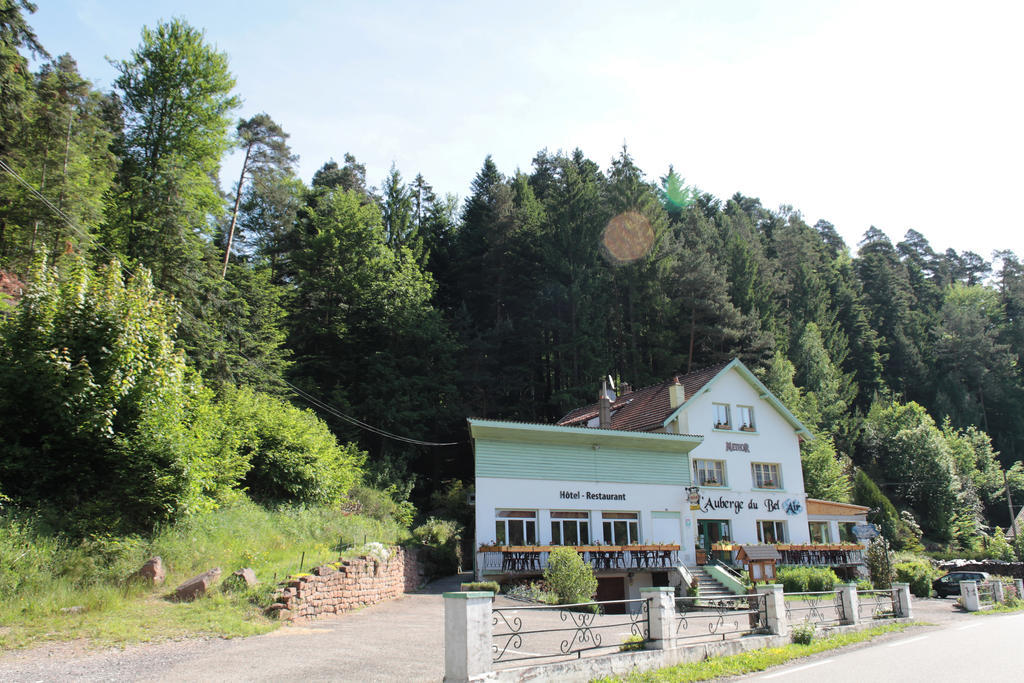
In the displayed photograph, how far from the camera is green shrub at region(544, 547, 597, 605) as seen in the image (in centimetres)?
1867

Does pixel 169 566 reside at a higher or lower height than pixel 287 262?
lower

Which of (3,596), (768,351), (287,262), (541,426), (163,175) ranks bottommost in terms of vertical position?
(3,596)

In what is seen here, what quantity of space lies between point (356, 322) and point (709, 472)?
69.3ft

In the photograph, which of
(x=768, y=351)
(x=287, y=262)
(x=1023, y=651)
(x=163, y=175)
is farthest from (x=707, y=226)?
(x=1023, y=651)

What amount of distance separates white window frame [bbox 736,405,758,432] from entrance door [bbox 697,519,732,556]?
4359 millimetres

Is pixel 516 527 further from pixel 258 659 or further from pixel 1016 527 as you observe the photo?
pixel 1016 527

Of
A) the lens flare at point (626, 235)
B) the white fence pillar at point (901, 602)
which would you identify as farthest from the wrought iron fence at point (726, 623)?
the lens flare at point (626, 235)

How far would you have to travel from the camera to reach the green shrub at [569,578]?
1867 centimetres

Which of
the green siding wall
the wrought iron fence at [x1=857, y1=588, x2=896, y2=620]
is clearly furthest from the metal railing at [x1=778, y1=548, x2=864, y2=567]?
the wrought iron fence at [x1=857, y1=588, x2=896, y2=620]

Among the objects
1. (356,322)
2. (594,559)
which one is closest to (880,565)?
(594,559)

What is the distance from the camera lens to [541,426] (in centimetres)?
2302

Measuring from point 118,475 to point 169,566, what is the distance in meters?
2.48

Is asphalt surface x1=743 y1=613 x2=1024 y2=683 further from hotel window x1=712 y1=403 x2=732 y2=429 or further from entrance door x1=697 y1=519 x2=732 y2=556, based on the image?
hotel window x1=712 y1=403 x2=732 y2=429

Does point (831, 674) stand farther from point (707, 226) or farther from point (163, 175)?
point (707, 226)
